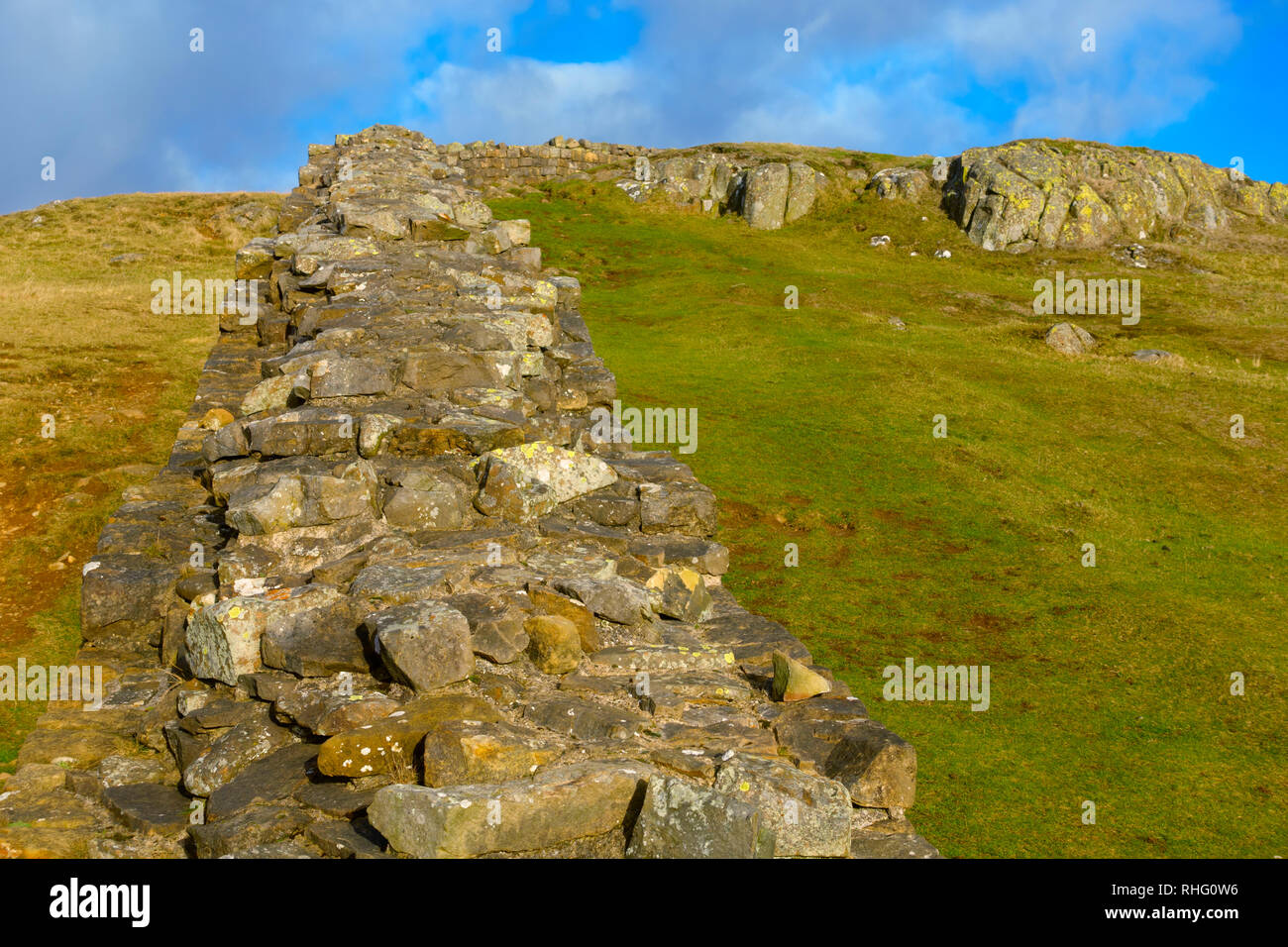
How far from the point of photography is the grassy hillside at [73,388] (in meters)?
11.5

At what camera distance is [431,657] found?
18.5 ft

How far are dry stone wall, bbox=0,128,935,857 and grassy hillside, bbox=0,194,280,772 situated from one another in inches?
104

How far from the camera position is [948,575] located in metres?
14.2

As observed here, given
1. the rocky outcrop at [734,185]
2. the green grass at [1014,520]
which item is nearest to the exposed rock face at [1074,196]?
the rocky outcrop at [734,185]

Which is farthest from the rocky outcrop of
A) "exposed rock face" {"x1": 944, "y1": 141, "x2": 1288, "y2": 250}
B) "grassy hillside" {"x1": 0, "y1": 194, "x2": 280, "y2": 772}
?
"grassy hillside" {"x1": 0, "y1": 194, "x2": 280, "y2": 772}

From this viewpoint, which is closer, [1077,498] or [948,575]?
[948,575]

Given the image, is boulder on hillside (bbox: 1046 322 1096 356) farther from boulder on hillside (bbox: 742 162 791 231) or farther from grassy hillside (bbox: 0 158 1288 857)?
boulder on hillside (bbox: 742 162 791 231)

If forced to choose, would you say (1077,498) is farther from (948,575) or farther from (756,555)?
(756,555)

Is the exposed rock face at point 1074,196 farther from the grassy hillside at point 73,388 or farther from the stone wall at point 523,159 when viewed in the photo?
the grassy hillside at point 73,388

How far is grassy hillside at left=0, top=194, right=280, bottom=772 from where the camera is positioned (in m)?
11.5

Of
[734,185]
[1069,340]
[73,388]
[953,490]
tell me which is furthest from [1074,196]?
[73,388]

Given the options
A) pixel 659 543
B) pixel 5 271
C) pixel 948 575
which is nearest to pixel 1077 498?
pixel 948 575

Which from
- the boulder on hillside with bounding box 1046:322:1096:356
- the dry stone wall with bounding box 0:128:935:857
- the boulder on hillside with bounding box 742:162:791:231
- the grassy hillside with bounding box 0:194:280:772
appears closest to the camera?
the dry stone wall with bounding box 0:128:935:857

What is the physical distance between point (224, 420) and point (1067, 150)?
153 feet
